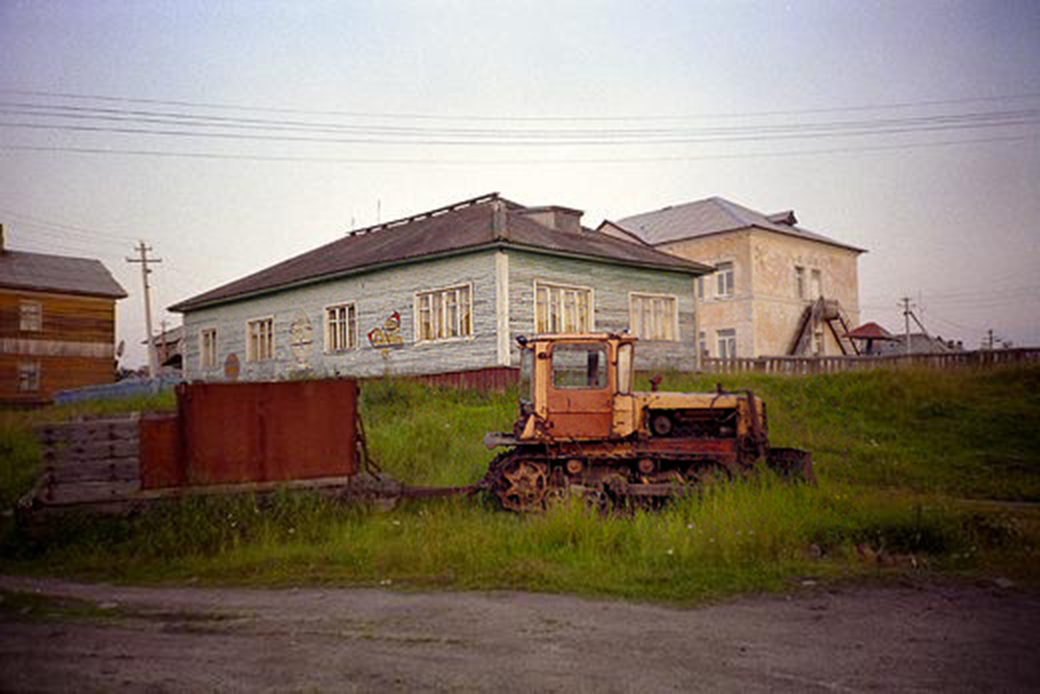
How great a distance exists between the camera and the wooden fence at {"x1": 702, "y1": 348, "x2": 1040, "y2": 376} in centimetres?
2331

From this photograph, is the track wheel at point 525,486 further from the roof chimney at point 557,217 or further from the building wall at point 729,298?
the building wall at point 729,298

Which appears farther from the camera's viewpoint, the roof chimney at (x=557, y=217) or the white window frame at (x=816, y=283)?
the white window frame at (x=816, y=283)

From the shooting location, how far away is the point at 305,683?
518 cm

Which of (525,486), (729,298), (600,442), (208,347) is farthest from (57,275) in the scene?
(729,298)

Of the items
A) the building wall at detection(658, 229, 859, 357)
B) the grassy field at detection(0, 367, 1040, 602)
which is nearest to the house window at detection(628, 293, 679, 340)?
the grassy field at detection(0, 367, 1040, 602)

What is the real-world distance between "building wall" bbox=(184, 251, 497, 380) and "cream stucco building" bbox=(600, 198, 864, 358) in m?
18.3

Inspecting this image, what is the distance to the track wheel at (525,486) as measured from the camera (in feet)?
37.0

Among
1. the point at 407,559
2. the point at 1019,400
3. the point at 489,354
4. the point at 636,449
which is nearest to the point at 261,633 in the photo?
the point at 407,559

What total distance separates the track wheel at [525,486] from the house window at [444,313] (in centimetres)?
1103

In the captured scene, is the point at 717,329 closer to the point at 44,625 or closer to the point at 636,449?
the point at 636,449

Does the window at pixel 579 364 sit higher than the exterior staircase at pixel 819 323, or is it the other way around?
the exterior staircase at pixel 819 323

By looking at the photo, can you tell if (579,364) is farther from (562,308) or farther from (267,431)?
(562,308)

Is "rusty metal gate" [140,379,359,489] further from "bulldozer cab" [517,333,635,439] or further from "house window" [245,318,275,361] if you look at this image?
"house window" [245,318,275,361]

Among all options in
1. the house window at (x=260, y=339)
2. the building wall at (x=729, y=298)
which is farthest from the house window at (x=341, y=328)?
the building wall at (x=729, y=298)
